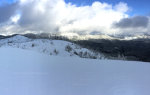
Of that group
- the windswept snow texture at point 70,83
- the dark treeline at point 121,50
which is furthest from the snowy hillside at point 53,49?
the windswept snow texture at point 70,83

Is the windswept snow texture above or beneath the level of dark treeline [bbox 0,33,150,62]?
above

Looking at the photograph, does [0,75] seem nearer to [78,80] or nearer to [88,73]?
[78,80]

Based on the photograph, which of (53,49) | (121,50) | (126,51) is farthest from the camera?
(121,50)

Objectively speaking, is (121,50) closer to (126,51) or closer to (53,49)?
(126,51)

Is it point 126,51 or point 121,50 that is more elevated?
point 126,51

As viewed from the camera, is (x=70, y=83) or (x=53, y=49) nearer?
(x=70, y=83)

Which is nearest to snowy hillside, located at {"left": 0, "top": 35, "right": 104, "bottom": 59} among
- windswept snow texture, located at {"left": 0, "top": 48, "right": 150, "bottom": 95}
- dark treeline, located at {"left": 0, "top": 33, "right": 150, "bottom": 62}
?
dark treeline, located at {"left": 0, "top": 33, "right": 150, "bottom": 62}

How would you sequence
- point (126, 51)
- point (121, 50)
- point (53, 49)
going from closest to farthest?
1. point (53, 49)
2. point (126, 51)
3. point (121, 50)

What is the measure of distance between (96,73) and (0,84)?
1321 millimetres

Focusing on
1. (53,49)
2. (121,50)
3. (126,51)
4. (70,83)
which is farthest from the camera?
(121,50)

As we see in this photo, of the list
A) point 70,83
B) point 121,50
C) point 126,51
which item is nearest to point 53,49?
point 70,83

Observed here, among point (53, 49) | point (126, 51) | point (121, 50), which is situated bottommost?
point (121, 50)

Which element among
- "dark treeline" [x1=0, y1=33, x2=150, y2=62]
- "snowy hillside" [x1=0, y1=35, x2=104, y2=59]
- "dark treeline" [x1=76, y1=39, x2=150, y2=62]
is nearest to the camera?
"snowy hillside" [x1=0, y1=35, x2=104, y2=59]

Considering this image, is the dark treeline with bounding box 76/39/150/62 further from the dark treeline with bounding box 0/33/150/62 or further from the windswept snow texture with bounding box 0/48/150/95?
the windswept snow texture with bounding box 0/48/150/95
